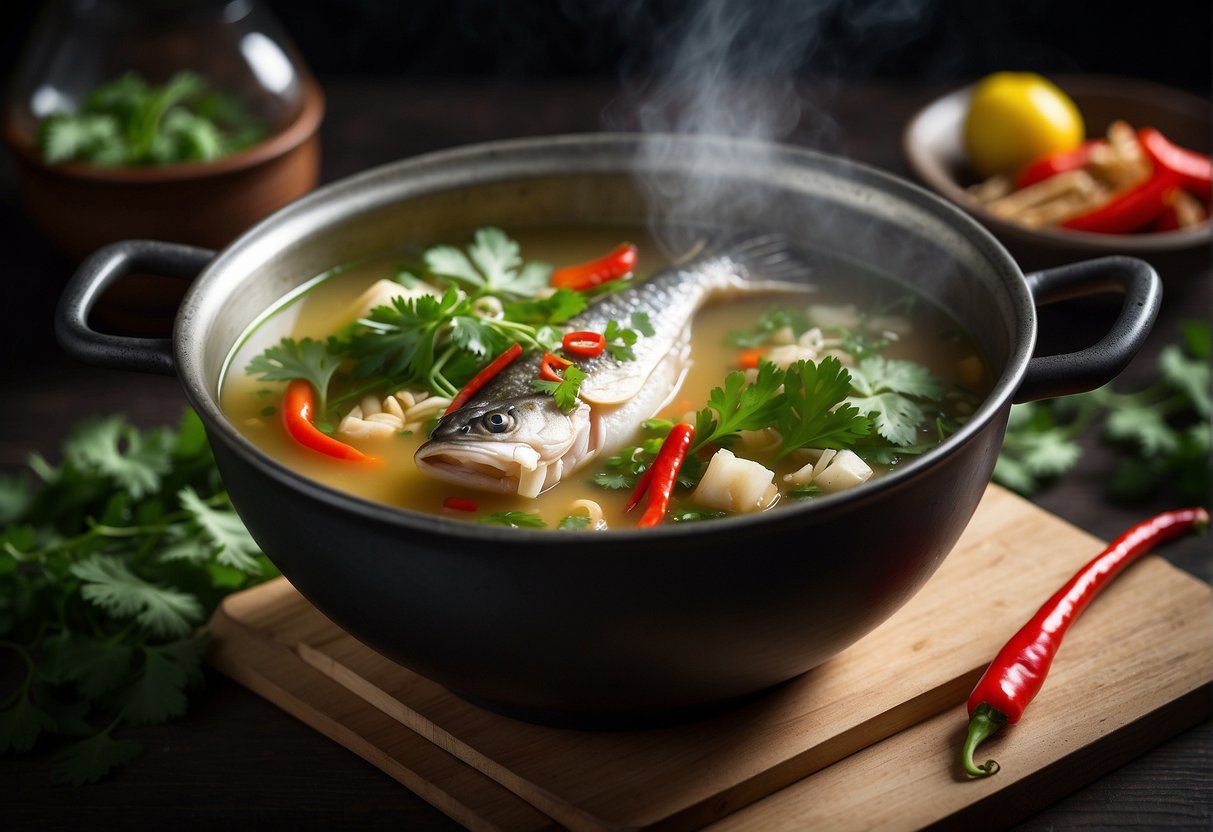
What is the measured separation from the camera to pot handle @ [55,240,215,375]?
6.53 feet

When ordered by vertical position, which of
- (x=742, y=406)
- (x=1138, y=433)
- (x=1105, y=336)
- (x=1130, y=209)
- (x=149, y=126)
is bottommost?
(x=1138, y=433)

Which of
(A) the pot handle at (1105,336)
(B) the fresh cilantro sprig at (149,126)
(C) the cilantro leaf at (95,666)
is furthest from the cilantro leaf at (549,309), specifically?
(B) the fresh cilantro sprig at (149,126)

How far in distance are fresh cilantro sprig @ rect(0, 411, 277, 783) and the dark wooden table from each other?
2.3 inches

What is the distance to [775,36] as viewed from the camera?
4441 millimetres

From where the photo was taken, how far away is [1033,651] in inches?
82.8

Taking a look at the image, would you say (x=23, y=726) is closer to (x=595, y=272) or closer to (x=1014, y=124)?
(x=595, y=272)

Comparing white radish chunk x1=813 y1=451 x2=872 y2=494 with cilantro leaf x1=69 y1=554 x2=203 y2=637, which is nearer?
white radish chunk x1=813 y1=451 x2=872 y2=494

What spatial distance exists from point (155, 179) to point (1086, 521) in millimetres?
2391

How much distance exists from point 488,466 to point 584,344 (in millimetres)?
340

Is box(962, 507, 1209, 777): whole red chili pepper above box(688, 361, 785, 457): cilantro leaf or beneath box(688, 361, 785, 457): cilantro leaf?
beneath

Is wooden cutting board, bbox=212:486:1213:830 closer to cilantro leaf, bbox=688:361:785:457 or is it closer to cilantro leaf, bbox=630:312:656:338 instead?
cilantro leaf, bbox=688:361:785:457

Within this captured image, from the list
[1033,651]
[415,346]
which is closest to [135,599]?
[415,346]

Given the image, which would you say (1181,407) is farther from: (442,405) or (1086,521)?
(442,405)

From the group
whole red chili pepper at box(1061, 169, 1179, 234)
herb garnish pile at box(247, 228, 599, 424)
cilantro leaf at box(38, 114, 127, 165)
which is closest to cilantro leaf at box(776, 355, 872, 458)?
herb garnish pile at box(247, 228, 599, 424)
